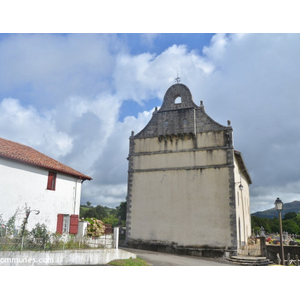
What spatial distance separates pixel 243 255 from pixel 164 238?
18.6 ft

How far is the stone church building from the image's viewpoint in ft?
65.9

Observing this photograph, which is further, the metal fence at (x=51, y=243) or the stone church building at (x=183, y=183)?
the stone church building at (x=183, y=183)

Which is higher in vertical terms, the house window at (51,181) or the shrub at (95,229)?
the house window at (51,181)

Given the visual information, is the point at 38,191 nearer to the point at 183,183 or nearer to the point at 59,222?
the point at 59,222

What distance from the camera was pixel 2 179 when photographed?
48.9 feet

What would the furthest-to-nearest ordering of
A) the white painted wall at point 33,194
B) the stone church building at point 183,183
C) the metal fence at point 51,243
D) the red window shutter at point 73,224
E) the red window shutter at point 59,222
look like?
1. the stone church building at point 183,183
2. the red window shutter at point 59,222
3. the red window shutter at point 73,224
4. the white painted wall at point 33,194
5. the metal fence at point 51,243

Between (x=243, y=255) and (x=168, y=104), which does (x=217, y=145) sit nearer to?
(x=168, y=104)

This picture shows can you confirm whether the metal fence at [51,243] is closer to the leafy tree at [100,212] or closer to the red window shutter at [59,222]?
the red window shutter at [59,222]

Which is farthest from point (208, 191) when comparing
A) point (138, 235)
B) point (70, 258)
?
point (70, 258)

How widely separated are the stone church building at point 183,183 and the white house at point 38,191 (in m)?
5.75

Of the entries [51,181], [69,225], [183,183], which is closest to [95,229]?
[69,225]

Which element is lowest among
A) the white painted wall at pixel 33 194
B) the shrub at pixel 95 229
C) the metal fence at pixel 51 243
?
the metal fence at pixel 51 243

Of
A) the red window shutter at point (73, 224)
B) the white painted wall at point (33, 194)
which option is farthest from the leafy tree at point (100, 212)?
the red window shutter at point (73, 224)

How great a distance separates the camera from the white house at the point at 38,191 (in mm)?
15109
